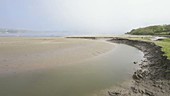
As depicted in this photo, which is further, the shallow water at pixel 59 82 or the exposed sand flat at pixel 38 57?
the exposed sand flat at pixel 38 57

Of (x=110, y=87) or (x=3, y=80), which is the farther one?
(x=3, y=80)

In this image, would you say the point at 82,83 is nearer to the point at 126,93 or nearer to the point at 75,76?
the point at 75,76

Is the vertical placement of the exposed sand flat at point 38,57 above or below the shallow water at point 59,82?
above

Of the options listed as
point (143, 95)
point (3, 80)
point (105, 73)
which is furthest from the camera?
point (105, 73)

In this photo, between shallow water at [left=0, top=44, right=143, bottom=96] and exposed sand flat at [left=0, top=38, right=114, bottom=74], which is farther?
exposed sand flat at [left=0, top=38, right=114, bottom=74]

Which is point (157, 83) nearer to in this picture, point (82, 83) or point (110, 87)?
point (110, 87)

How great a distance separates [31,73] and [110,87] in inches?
269

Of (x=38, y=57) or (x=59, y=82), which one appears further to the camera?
(x=38, y=57)

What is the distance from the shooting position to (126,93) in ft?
37.9

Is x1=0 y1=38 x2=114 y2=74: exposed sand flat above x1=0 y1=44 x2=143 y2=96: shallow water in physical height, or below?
above

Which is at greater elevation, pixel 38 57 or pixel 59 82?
pixel 38 57

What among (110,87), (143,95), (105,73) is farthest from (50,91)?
(105,73)

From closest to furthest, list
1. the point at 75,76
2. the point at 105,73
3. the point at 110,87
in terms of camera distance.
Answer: the point at 110,87, the point at 75,76, the point at 105,73

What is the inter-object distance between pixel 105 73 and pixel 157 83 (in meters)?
4.87
